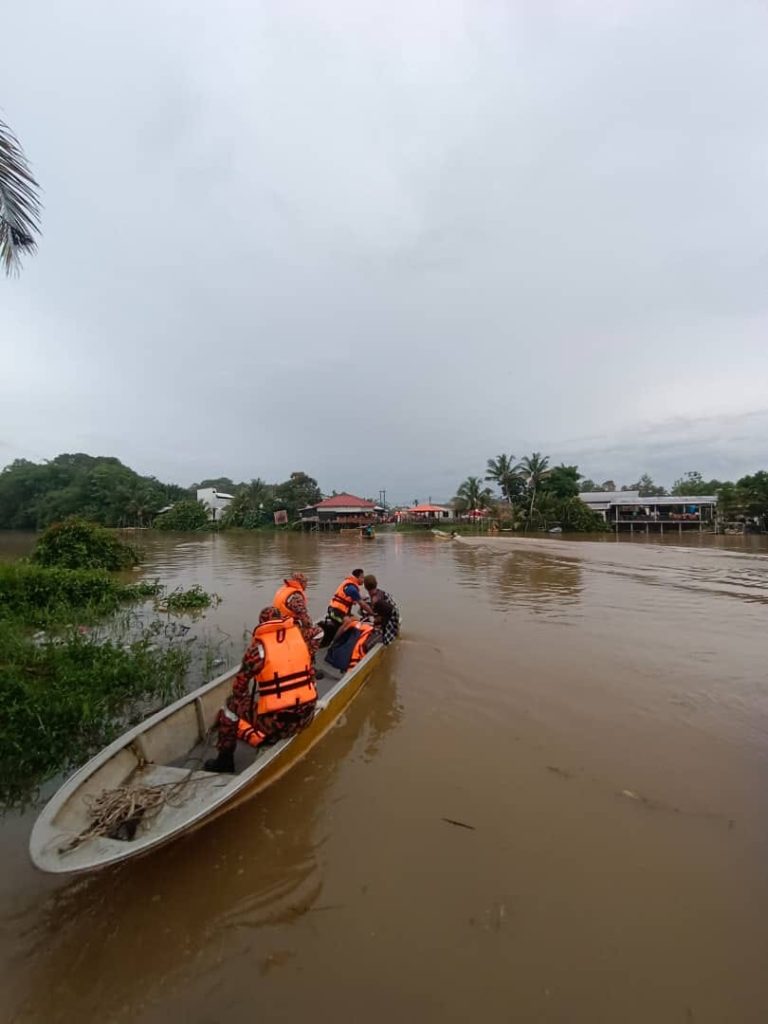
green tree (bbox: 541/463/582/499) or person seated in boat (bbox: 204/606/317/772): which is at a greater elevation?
green tree (bbox: 541/463/582/499)

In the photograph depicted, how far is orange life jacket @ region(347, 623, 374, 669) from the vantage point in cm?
634

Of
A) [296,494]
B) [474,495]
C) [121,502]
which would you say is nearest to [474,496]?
[474,495]

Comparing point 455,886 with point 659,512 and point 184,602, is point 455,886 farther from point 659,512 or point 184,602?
point 659,512

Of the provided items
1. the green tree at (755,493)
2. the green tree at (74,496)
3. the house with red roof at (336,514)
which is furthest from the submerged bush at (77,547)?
the green tree at (755,493)

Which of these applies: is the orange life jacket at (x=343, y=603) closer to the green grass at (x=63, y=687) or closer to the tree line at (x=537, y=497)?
the green grass at (x=63, y=687)

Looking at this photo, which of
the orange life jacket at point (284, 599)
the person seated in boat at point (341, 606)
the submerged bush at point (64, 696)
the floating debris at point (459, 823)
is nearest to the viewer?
the floating debris at point (459, 823)

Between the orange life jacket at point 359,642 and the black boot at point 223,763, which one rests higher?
the orange life jacket at point 359,642

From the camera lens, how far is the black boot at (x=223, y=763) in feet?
12.3

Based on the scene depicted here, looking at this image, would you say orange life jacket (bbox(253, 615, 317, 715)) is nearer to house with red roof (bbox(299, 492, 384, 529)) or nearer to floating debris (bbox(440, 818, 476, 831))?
floating debris (bbox(440, 818, 476, 831))

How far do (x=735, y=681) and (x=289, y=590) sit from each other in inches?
240

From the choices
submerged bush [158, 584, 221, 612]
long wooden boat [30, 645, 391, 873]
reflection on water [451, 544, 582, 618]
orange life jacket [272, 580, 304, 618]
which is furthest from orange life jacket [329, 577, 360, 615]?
reflection on water [451, 544, 582, 618]

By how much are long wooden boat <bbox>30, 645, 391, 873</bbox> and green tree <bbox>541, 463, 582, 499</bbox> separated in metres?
49.0

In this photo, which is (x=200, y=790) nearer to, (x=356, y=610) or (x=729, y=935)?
(x=729, y=935)

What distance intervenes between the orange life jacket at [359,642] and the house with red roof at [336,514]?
45475 millimetres
